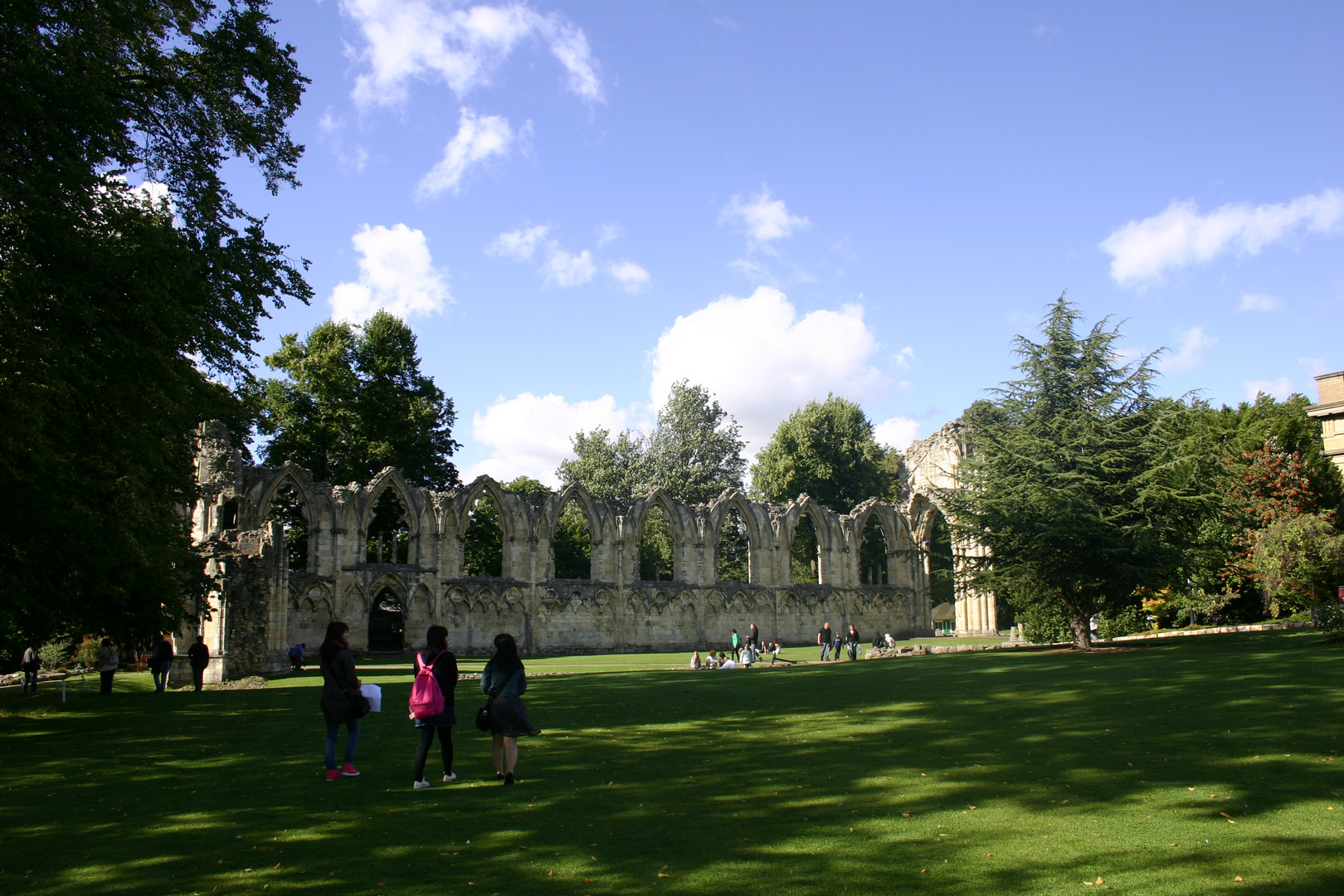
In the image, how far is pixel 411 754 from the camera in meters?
9.71

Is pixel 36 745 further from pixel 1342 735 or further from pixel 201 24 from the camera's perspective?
pixel 1342 735

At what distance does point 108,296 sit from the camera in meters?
11.5

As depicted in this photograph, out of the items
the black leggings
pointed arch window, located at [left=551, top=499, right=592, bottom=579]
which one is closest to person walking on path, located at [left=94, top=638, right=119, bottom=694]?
the black leggings

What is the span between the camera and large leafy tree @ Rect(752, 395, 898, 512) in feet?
193

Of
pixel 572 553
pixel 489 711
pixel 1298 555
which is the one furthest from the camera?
pixel 572 553

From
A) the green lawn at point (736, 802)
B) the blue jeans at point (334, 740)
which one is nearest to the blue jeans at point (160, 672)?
the green lawn at point (736, 802)

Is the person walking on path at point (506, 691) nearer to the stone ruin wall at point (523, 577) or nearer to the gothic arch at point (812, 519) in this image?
the stone ruin wall at point (523, 577)

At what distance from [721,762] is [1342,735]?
6012 mm

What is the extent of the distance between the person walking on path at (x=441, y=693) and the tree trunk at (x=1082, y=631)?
20.0 meters

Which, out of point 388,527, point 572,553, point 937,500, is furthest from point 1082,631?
point 572,553

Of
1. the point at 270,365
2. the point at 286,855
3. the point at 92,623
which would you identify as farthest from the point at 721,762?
the point at 270,365

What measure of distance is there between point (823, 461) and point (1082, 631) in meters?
35.5

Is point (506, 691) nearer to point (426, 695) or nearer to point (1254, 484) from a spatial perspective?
point (426, 695)

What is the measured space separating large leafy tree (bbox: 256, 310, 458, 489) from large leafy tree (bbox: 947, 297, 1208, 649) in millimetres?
25881
